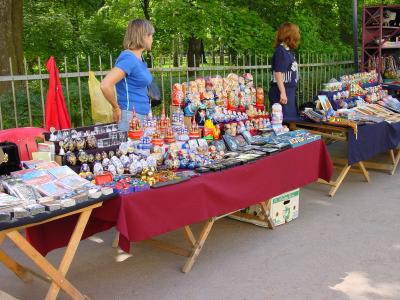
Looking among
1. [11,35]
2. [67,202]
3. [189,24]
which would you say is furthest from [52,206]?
[189,24]

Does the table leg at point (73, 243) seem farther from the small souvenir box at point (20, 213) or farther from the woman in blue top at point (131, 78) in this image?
the woman in blue top at point (131, 78)

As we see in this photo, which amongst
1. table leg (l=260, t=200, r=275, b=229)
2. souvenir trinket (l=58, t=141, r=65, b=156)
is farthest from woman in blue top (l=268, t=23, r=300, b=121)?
souvenir trinket (l=58, t=141, r=65, b=156)

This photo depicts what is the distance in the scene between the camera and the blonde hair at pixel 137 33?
389 cm

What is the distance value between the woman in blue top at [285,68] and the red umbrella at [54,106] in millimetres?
2488

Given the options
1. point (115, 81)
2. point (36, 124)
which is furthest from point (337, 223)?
point (36, 124)

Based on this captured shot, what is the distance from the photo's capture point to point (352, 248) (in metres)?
3.99

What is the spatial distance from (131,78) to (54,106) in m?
0.84

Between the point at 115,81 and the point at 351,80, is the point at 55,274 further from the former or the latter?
the point at 351,80

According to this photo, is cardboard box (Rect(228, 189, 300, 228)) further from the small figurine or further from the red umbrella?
the red umbrella

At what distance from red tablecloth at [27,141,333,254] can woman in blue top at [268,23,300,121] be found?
5.14 feet

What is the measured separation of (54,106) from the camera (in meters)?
4.30

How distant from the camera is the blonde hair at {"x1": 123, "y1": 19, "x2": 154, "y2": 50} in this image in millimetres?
3893

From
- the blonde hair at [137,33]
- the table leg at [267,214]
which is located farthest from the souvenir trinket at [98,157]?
the table leg at [267,214]

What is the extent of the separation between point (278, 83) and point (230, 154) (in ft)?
6.26
